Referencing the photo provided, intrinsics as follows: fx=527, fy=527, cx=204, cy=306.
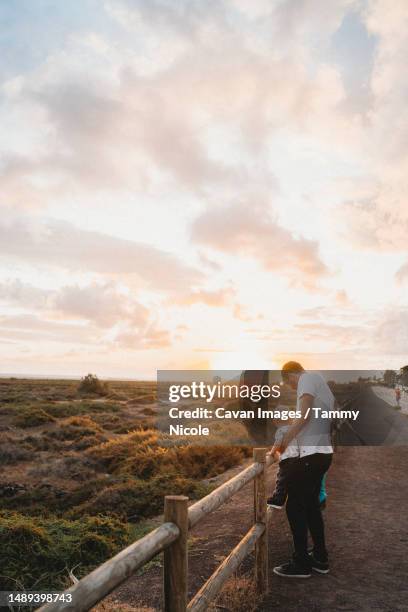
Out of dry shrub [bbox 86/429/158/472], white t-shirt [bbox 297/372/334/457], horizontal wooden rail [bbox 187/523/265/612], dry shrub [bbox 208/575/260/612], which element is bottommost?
dry shrub [bbox 86/429/158/472]

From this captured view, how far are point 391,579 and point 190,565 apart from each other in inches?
93.1

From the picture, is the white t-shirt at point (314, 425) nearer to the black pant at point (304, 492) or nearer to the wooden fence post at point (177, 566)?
the black pant at point (304, 492)

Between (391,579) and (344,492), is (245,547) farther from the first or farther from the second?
(344,492)

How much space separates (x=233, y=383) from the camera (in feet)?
118

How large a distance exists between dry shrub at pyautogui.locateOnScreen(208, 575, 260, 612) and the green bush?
10.6ft

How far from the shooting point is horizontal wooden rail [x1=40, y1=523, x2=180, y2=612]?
2.29 m

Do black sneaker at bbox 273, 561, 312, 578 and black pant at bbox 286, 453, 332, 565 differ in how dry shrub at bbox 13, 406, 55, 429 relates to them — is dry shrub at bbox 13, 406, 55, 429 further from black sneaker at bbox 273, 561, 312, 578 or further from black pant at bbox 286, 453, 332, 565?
black pant at bbox 286, 453, 332, 565

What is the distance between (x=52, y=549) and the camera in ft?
28.2

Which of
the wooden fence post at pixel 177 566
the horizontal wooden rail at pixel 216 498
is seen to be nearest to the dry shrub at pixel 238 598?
the horizontal wooden rail at pixel 216 498

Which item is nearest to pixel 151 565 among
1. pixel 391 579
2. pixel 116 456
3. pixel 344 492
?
pixel 391 579

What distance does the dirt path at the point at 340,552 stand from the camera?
5.33 metres

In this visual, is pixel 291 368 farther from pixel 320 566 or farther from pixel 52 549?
pixel 52 549

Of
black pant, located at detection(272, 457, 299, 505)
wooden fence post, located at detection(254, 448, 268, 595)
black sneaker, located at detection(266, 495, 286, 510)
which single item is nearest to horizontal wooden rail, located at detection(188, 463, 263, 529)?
wooden fence post, located at detection(254, 448, 268, 595)

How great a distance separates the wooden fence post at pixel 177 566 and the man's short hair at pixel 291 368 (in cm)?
238
